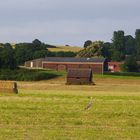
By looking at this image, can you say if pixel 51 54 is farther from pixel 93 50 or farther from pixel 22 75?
pixel 22 75

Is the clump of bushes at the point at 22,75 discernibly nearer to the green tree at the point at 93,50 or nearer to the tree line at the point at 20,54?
the tree line at the point at 20,54

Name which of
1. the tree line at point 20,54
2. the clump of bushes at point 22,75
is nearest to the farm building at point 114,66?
the tree line at point 20,54

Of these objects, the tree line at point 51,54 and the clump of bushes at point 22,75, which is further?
the tree line at point 51,54

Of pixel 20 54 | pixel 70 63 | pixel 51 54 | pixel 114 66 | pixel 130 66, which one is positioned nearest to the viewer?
pixel 70 63

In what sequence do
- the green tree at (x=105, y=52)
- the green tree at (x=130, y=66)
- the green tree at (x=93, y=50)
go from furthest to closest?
1. the green tree at (x=105, y=52)
2. the green tree at (x=93, y=50)
3. the green tree at (x=130, y=66)

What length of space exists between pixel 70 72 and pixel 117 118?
230ft

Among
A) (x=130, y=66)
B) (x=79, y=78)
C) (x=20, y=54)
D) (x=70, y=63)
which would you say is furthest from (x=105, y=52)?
(x=79, y=78)

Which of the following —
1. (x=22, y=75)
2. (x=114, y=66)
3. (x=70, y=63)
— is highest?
(x=70, y=63)

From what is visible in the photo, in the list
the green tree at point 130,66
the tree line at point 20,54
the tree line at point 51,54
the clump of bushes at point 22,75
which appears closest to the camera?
the clump of bushes at point 22,75

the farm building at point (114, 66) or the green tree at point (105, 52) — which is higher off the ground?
the green tree at point (105, 52)

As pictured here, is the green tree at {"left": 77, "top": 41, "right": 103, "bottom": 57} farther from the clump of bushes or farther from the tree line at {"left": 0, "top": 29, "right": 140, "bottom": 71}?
the clump of bushes

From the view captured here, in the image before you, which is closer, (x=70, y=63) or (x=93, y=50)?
(x=70, y=63)

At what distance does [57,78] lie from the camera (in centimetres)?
9712

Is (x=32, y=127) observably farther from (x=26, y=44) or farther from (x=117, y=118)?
(x=26, y=44)
